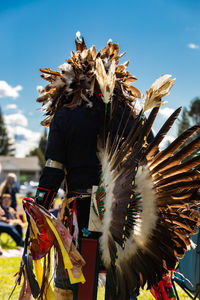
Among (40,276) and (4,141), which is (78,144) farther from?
(4,141)

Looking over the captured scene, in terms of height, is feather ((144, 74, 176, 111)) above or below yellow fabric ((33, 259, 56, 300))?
above

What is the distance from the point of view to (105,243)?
5.57 ft

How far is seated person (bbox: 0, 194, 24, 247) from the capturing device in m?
6.09

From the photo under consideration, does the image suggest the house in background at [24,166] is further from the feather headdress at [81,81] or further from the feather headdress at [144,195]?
the feather headdress at [144,195]

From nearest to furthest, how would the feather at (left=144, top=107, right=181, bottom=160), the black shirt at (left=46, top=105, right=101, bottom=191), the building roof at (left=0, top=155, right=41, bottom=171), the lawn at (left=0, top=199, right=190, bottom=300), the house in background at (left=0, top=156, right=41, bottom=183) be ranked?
the feather at (left=144, top=107, right=181, bottom=160) < the black shirt at (left=46, top=105, right=101, bottom=191) < the lawn at (left=0, top=199, right=190, bottom=300) < the house in background at (left=0, top=156, right=41, bottom=183) < the building roof at (left=0, top=155, right=41, bottom=171)

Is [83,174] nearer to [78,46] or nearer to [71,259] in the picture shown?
[71,259]

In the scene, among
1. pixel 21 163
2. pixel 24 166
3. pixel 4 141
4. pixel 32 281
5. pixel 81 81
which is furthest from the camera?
pixel 4 141

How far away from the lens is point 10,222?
6.48 metres

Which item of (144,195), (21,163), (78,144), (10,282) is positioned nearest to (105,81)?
(78,144)

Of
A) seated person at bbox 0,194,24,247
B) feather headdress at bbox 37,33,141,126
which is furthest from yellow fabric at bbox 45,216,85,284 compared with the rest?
seated person at bbox 0,194,24,247

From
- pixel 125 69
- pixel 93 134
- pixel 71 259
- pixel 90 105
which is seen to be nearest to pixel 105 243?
pixel 71 259

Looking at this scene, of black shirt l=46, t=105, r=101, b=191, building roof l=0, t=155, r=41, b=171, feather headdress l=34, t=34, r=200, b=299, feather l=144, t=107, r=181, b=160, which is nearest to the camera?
feather headdress l=34, t=34, r=200, b=299

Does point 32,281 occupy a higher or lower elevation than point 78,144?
lower

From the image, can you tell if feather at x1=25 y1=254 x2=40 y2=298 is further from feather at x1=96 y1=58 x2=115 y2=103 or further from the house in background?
the house in background
